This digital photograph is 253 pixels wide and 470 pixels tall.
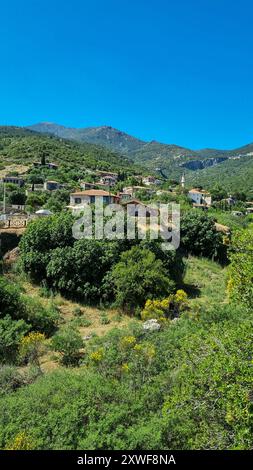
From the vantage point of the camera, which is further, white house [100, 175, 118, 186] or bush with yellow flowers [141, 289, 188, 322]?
white house [100, 175, 118, 186]

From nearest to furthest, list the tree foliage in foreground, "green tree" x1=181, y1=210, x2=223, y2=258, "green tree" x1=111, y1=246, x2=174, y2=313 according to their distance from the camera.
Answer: the tree foliage in foreground < "green tree" x1=111, y1=246, x2=174, y2=313 < "green tree" x1=181, y1=210, x2=223, y2=258

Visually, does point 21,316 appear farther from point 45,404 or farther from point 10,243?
point 10,243

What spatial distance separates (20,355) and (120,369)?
404 centimetres

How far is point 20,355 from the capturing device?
37.9 ft

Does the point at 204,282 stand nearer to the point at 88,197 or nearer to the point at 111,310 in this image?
the point at 111,310

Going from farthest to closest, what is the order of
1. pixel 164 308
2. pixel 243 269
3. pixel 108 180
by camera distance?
pixel 108 180 < pixel 164 308 < pixel 243 269

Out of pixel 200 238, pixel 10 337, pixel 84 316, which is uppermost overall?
pixel 200 238

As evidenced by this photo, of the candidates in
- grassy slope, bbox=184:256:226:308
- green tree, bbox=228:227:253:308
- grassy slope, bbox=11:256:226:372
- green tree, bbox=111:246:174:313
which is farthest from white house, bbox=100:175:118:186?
green tree, bbox=228:227:253:308

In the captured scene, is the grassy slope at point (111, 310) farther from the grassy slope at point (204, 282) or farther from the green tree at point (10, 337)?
the green tree at point (10, 337)

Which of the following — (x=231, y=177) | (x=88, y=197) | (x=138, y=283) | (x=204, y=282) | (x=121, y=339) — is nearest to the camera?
(x=121, y=339)

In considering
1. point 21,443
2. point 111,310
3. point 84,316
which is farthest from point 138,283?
point 21,443

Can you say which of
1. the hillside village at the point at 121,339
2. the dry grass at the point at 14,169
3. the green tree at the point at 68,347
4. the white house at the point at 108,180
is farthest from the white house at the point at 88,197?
the green tree at the point at 68,347

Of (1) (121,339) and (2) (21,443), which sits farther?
(1) (121,339)

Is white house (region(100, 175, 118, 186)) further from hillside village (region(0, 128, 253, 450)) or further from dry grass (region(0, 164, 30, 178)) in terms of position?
hillside village (region(0, 128, 253, 450))
